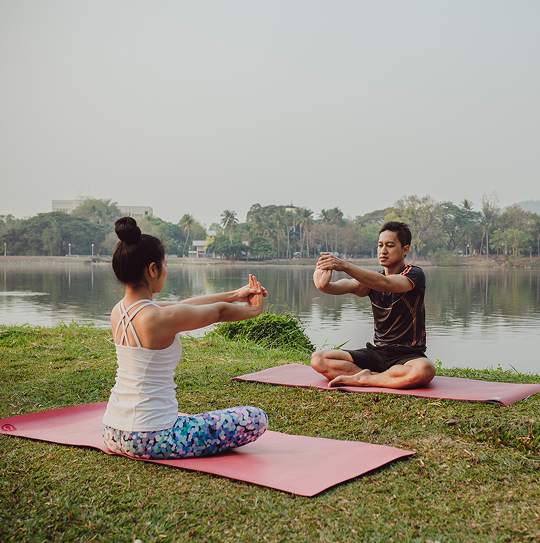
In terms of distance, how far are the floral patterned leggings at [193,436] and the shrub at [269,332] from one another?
537 centimetres

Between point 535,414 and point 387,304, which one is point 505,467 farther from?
point 387,304

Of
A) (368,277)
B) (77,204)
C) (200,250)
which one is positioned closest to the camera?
(368,277)

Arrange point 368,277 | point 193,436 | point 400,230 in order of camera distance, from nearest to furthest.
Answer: point 193,436 → point 368,277 → point 400,230

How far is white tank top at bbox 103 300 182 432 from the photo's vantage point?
2.83 meters

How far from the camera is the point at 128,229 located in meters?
2.69

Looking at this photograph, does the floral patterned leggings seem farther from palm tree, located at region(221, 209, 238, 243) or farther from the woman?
palm tree, located at region(221, 209, 238, 243)

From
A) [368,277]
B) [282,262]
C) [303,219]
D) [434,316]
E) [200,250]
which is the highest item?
[303,219]

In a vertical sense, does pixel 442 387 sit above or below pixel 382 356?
below

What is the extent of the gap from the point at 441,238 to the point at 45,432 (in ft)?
230

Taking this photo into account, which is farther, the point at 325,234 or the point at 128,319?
the point at 325,234

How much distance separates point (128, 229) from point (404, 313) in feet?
9.18

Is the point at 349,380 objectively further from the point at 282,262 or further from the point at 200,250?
the point at 200,250

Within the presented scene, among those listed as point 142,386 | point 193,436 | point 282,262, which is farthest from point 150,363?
point 282,262

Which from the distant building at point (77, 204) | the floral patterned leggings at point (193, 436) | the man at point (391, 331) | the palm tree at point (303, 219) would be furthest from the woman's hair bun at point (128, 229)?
the distant building at point (77, 204)
